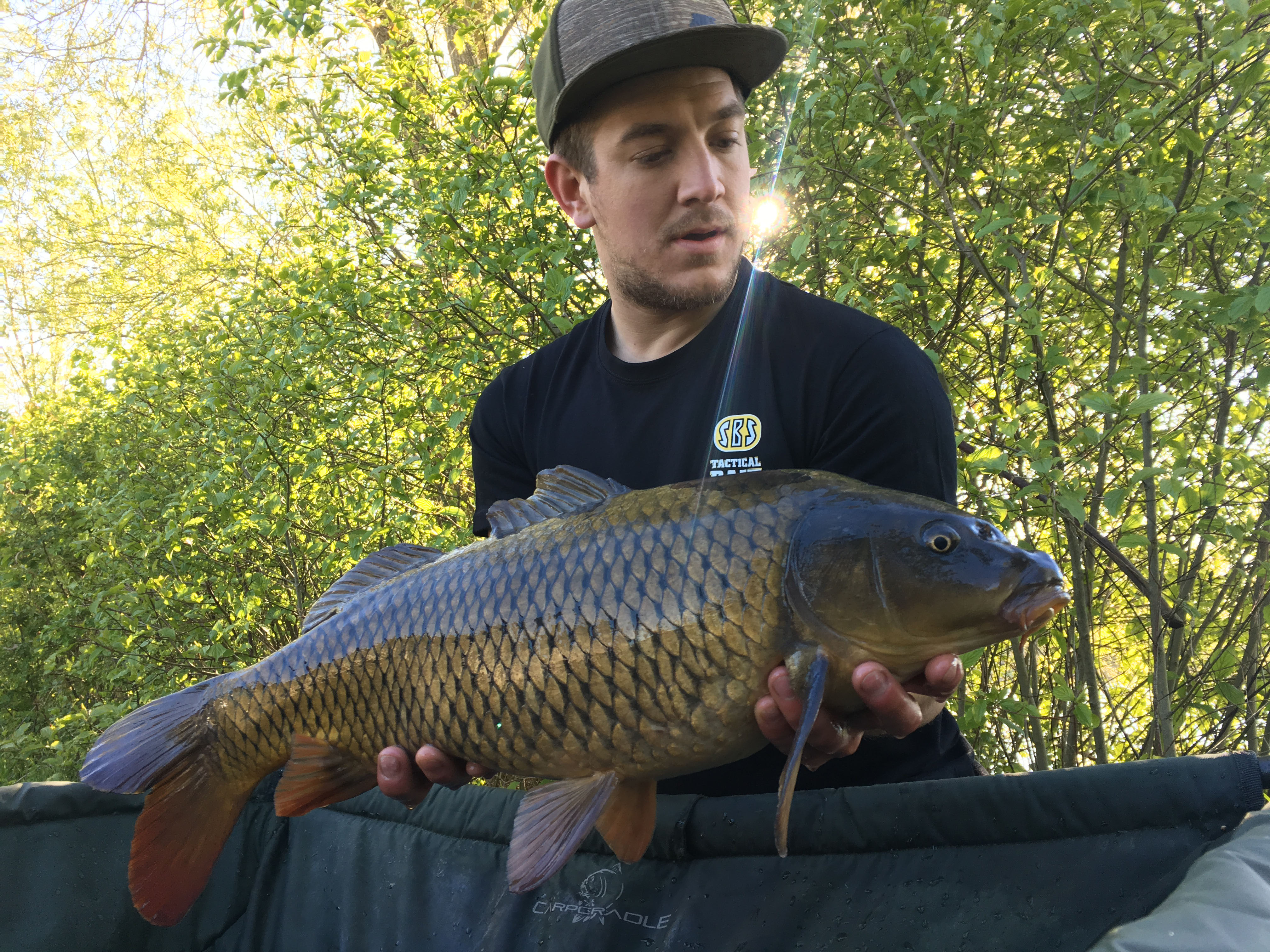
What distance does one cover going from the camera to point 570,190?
1664 millimetres

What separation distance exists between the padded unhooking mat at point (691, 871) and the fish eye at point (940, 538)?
0.38 m

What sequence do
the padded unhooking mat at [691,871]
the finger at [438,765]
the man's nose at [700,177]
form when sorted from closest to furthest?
the padded unhooking mat at [691,871]
the finger at [438,765]
the man's nose at [700,177]

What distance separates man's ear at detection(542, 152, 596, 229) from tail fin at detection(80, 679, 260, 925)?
1003 mm

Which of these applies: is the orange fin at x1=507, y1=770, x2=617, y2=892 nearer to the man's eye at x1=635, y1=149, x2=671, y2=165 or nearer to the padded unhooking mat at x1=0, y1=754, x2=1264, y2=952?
the padded unhooking mat at x1=0, y1=754, x2=1264, y2=952

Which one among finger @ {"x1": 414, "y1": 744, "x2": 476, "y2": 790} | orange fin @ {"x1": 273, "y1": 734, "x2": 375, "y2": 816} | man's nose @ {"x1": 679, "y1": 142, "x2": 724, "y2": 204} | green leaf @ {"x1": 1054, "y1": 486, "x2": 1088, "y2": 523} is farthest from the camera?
green leaf @ {"x1": 1054, "y1": 486, "x2": 1088, "y2": 523}

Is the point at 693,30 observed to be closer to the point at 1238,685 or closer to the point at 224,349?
the point at 1238,685

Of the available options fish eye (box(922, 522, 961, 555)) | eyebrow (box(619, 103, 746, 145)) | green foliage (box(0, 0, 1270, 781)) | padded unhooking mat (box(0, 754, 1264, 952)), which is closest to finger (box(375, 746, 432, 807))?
padded unhooking mat (box(0, 754, 1264, 952))

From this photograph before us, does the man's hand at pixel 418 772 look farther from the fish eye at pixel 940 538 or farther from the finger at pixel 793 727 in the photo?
the fish eye at pixel 940 538

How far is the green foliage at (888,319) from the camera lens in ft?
5.95

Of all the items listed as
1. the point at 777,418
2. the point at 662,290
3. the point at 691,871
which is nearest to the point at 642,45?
the point at 662,290

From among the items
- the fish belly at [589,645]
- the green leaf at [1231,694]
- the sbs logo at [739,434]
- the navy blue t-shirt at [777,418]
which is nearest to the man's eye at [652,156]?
the navy blue t-shirt at [777,418]

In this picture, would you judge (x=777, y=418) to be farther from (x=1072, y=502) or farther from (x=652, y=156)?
(x=1072, y=502)

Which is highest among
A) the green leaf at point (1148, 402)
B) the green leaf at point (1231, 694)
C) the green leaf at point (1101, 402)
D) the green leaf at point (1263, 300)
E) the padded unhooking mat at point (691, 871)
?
the green leaf at point (1263, 300)

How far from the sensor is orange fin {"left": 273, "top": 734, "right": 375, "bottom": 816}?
1228mm
